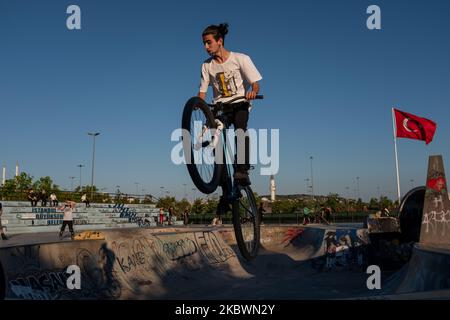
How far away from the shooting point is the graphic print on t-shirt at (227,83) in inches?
229

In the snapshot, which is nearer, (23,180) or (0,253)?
(0,253)

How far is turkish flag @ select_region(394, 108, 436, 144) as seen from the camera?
18609mm

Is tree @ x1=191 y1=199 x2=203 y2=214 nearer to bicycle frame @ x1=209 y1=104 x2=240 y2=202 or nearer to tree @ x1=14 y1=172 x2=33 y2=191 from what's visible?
tree @ x1=14 y1=172 x2=33 y2=191

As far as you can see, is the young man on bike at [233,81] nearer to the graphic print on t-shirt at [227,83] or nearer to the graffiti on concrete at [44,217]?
the graphic print on t-shirt at [227,83]

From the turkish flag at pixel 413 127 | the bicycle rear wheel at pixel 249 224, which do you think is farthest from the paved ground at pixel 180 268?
the turkish flag at pixel 413 127

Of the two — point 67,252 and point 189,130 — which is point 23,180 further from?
point 189,130

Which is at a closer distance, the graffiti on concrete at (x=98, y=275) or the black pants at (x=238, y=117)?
the black pants at (x=238, y=117)

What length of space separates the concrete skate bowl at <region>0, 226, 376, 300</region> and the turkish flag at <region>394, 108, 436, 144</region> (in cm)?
743

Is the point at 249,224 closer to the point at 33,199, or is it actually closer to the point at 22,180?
the point at 33,199

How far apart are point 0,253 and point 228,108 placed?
4825 mm

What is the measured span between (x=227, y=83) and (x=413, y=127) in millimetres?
15992

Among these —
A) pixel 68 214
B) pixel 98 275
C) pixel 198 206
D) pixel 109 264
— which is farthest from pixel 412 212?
pixel 198 206
